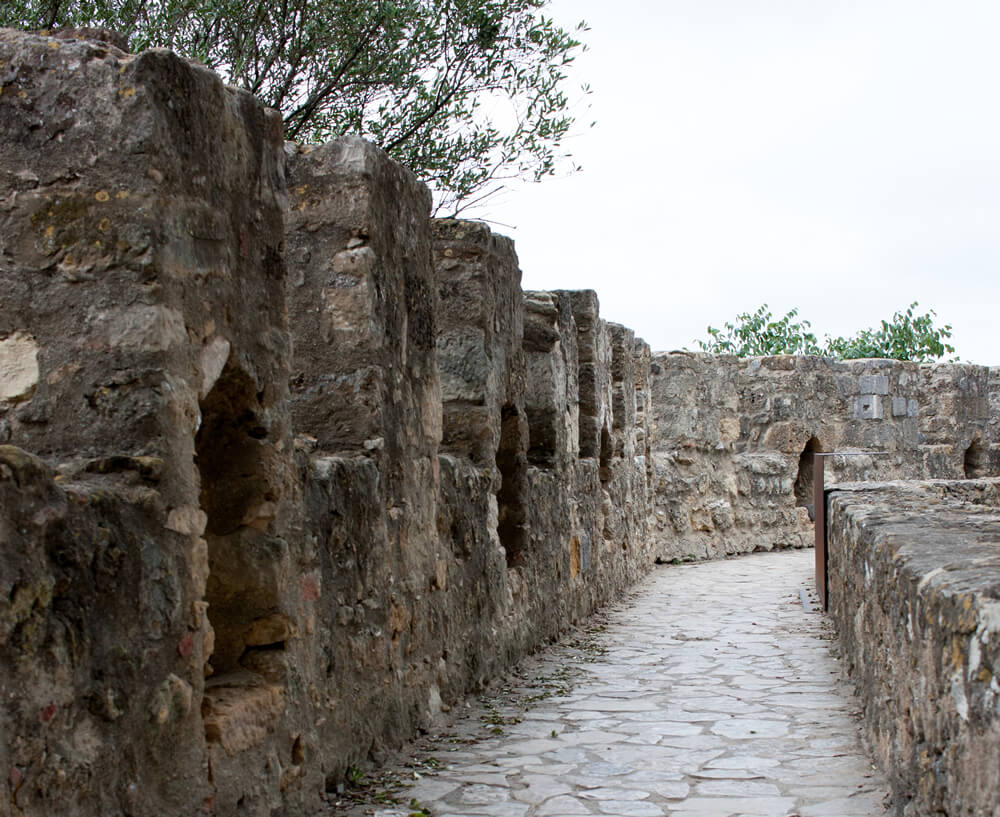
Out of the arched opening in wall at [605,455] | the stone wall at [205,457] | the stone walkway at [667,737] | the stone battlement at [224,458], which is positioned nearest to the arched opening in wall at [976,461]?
the arched opening in wall at [605,455]

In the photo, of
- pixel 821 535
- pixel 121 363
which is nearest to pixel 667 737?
pixel 121 363

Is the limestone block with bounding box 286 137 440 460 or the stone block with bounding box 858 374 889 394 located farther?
the stone block with bounding box 858 374 889 394

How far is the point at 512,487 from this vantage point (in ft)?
23.7

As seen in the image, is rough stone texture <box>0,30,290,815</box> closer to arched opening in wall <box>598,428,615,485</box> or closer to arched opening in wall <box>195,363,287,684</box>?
arched opening in wall <box>195,363,287,684</box>

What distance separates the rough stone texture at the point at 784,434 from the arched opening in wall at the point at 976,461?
14 mm

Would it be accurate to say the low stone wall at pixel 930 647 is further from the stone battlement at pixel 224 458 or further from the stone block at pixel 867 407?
the stone block at pixel 867 407

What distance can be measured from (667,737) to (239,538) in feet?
7.40

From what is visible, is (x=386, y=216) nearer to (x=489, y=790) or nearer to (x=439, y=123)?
(x=489, y=790)

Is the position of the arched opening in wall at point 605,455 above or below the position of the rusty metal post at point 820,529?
above

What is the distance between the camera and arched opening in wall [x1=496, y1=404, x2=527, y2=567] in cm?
718

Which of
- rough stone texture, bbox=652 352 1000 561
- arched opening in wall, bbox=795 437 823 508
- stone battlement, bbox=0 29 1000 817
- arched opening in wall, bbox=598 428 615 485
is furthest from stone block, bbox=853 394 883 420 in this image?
stone battlement, bbox=0 29 1000 817

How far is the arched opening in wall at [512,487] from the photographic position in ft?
23.6

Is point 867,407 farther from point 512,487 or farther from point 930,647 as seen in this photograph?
point 930,647

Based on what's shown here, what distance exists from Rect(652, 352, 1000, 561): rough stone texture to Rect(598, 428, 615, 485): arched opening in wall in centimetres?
284
